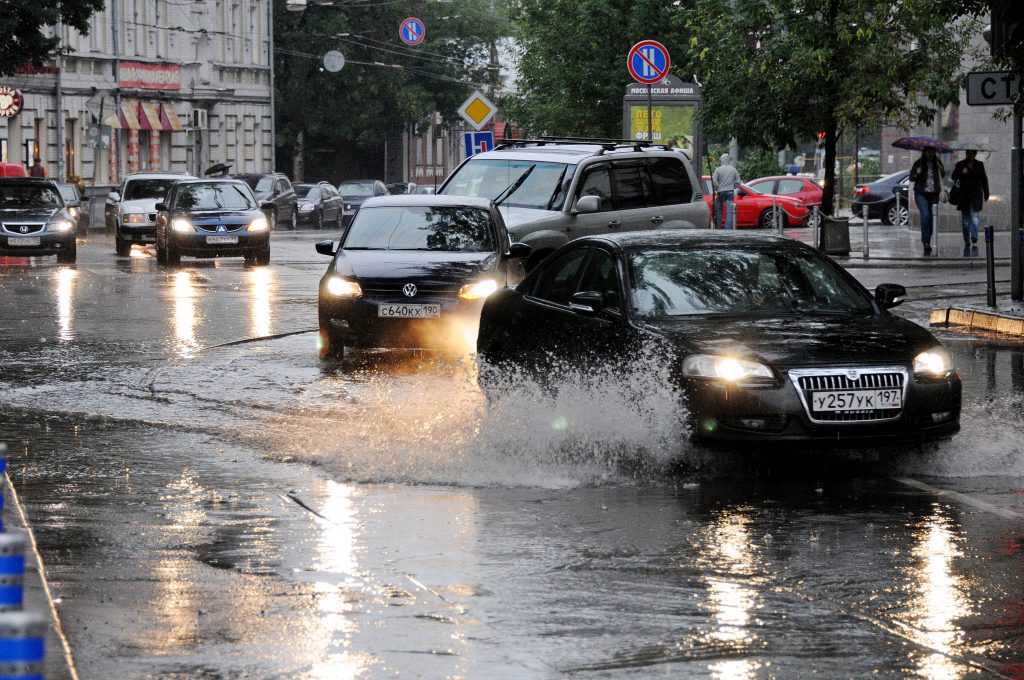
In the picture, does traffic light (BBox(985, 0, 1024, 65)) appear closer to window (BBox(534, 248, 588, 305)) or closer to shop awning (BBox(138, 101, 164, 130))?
window (BBox(534, 248, 588, 305))

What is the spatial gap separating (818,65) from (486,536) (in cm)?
2256

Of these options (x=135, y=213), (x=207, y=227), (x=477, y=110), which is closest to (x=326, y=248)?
(x=477, y=110)

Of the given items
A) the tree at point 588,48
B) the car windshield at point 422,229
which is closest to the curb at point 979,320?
the car windshield at point 422,229

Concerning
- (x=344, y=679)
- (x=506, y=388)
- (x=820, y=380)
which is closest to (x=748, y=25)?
(x=506, y=388)

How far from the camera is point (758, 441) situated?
956cm

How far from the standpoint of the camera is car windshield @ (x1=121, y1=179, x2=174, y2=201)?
131 feet

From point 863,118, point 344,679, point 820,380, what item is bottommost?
point 344,679

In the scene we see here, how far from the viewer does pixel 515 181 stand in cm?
2227

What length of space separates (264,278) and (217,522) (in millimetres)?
20523

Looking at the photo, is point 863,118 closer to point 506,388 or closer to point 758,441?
point 506,388

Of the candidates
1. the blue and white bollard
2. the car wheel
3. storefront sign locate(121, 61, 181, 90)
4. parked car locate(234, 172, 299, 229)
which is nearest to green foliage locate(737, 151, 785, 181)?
the car wheel

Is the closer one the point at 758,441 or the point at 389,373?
the point at 758,441

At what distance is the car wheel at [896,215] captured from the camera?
48.7 metres

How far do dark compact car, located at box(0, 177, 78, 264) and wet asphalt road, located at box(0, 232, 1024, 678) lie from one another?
715 inches
